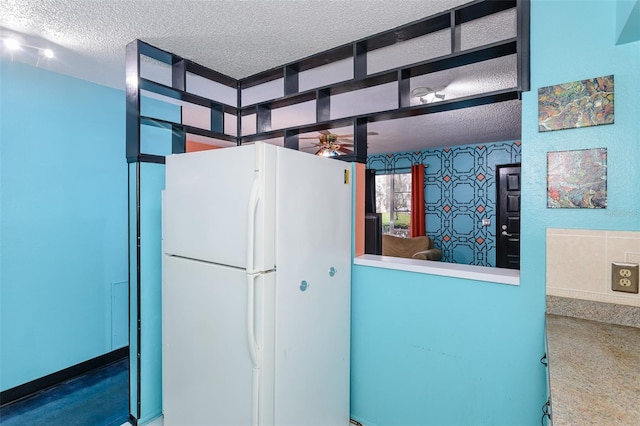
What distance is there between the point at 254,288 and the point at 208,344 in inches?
18.6

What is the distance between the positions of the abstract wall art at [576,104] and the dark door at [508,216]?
4.26 metres

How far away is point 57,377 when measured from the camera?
2.60 m

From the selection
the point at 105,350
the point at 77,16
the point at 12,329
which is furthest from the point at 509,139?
the point at 12,329

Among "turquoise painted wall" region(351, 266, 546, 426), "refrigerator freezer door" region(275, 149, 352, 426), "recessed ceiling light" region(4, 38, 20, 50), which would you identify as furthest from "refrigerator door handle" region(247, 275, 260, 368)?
"recessed ceiling light" region(4, 38, 20, 50)

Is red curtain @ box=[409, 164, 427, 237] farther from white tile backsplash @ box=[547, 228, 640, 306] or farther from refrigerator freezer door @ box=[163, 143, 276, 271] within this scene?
refrigerator freezer door @ box=[163, 143, 276, 271]

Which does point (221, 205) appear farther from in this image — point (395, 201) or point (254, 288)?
point (395, 201)

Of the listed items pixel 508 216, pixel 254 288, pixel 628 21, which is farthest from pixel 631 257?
pixel 508 216

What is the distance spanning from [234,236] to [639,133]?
1723 mm

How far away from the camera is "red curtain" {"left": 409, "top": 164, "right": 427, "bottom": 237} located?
6.08m

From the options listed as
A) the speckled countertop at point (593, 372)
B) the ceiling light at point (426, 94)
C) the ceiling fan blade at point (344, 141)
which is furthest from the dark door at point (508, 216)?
the speckled countertop at point (593, 372)

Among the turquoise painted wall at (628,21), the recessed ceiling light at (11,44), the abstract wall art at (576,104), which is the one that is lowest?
the abstract wall art at (576,104)

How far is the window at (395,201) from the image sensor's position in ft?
21.4

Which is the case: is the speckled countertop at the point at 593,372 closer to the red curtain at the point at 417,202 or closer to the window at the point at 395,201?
the red curtain at the point at 417,202

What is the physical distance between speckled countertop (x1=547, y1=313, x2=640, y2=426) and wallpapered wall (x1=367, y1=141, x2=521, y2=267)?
4.51m
